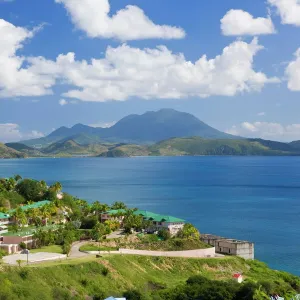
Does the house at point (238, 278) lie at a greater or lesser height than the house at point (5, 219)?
lesser

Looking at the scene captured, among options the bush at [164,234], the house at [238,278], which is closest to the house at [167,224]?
the bush at [164,234]

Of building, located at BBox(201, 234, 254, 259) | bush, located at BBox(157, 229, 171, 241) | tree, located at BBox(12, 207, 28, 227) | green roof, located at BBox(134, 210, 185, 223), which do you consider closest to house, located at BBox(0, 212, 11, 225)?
tree, located at BBox(12, 207, 28, 227)

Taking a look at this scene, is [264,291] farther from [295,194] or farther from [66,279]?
[295,194]

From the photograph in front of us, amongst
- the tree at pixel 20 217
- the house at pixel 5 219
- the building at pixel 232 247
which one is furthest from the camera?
the house at pixel 5 219

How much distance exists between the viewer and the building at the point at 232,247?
6053 centimetres

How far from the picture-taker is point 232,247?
61.1 metres

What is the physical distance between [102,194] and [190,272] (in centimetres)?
7358

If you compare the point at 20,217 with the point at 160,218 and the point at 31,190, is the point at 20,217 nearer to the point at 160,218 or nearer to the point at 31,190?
the point at 31,190

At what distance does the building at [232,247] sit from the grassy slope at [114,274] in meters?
2.24

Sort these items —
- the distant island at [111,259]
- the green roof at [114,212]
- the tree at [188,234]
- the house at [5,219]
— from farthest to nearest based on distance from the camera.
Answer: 1. the green roof at [114,212]
2. the house at [5,219]
3. the tree at [188,234]
4. the distant island at [111,259]

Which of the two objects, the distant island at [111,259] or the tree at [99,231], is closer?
the distant island at [111,259]

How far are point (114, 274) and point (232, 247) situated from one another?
783 inches

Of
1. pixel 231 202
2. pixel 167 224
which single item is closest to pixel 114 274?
pixel 167 224

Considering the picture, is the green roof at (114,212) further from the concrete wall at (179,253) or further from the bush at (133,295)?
the bush at (133,295)
